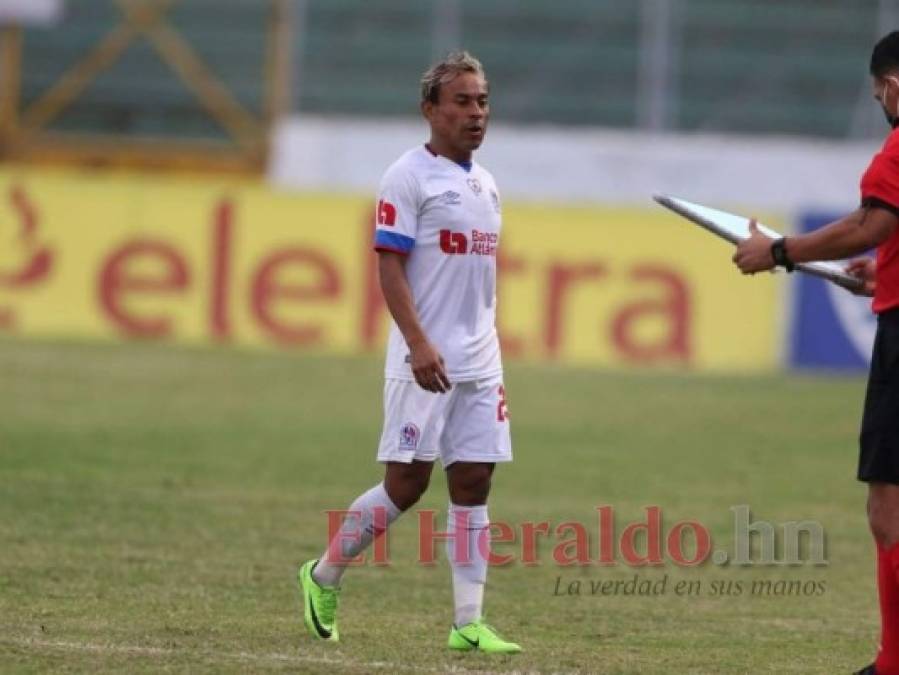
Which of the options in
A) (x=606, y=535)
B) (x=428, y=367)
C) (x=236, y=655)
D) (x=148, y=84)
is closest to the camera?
(x=236, y=655)

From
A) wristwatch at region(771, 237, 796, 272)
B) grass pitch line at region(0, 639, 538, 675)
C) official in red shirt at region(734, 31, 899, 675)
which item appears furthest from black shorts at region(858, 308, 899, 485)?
grass pitch line at region(0, 639, 538, 675)

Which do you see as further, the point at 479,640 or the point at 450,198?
the point at 450,198

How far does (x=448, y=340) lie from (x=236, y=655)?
145 centimetres

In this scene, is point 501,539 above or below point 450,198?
below

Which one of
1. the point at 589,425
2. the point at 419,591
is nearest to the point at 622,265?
the point at 589,425

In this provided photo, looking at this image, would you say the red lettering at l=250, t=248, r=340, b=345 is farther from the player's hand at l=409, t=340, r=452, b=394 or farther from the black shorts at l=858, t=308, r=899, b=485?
the black shorts at l=858, t=308, r=899, b=485

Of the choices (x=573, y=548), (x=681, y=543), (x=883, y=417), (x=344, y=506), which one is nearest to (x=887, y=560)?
(x=883, y=417)

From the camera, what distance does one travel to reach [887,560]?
7328 millimetres

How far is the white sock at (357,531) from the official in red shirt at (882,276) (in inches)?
69.4

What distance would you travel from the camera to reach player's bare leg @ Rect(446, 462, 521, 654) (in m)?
8.09

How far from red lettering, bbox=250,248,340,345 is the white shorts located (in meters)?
15.4

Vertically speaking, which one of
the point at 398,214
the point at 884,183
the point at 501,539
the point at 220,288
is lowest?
the point at 501,539

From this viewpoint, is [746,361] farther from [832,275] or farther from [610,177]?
[832,275]

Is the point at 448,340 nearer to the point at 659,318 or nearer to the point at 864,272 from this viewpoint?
the point at 864,272
